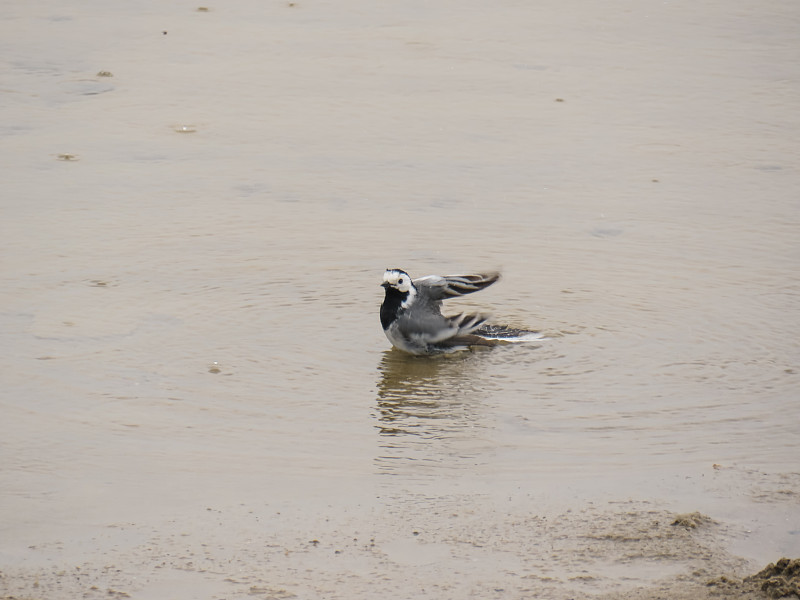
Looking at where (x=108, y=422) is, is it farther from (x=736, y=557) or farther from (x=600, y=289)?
(x=600, y=289)

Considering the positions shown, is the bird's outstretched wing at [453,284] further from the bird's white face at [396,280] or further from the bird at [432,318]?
the bird's white face at [396,280]

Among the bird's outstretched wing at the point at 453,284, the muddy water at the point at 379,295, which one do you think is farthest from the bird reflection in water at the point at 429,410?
the bird's outstretched wing at the point at 453,284

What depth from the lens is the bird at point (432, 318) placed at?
726 centimetres

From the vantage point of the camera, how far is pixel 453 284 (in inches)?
293

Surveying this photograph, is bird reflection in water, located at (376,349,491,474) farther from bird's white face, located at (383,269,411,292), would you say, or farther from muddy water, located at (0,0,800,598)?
bird's white face, located at (383,269,411,292)

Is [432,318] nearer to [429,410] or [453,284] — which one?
[453,284]

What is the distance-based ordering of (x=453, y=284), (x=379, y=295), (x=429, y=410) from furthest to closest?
(x=379, y=295) → (x=453, y=284) → (x=429, y=410)

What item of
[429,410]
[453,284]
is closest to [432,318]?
[453,284]

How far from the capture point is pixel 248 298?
7793mm

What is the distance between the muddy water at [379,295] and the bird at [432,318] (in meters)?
0.14

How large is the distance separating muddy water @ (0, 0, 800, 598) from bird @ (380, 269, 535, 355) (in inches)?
5.4

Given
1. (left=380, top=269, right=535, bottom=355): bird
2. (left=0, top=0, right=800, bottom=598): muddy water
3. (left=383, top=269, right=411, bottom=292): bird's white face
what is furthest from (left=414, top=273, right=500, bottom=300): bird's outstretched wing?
(left=0, top=0, right=800, bottom=598): muddy water

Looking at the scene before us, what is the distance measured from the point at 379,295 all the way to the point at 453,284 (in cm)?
73

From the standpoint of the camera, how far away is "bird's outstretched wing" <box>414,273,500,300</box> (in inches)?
293
